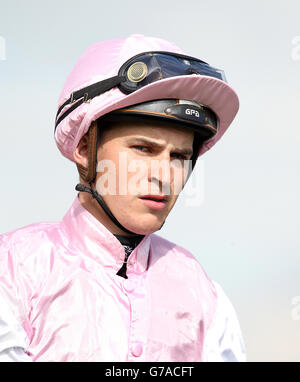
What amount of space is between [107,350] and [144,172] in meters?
1.00

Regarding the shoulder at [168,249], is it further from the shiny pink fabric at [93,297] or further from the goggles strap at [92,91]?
the goggles strap at [92,91]

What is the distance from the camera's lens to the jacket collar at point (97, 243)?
344 centimetres

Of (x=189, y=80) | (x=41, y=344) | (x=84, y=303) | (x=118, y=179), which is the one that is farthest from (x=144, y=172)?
(x=41, y=344)

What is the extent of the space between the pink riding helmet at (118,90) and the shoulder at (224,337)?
1.19 m

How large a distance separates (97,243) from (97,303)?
1.21ft

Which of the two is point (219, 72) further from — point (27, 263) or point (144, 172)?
point (27, 263)

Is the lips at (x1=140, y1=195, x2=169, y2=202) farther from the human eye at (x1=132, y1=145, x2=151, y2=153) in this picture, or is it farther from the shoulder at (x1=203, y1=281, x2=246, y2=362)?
the shoulder at (x1=203, y1=281, x2=246, y2=362)

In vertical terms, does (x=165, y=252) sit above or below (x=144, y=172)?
below

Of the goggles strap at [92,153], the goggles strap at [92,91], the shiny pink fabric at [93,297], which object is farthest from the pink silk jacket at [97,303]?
the goggles strap at [92,91]

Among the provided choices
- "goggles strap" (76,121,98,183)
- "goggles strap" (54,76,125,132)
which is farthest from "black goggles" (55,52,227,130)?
"goggles strap" (76,121,98,183)

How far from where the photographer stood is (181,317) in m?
3.51

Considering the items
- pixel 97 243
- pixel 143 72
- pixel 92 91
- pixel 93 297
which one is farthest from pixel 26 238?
pixel 143 72

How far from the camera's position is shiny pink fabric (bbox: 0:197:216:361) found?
317cm

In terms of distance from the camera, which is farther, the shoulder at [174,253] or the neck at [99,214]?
the shoulder at [174,253]
